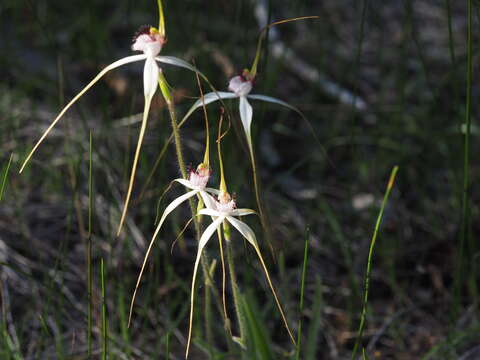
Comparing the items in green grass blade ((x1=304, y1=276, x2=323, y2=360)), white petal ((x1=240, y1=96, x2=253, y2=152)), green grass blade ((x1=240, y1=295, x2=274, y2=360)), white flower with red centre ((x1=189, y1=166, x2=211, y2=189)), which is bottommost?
green grass blade ((x1=304, y1=276, x2=323, y2=360))

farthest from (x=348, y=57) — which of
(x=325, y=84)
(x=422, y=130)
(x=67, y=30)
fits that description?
(x=67, y=30)

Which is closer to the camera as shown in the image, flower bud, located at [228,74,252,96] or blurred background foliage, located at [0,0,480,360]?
flower bud, located at [228,74,252,96]

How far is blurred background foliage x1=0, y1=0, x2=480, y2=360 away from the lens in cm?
127

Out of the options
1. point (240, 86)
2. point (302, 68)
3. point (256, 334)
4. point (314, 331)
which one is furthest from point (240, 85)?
point (302, 68)

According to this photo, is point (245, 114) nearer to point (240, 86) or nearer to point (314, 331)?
point (240, 86)

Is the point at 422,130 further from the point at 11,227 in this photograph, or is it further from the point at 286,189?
the point at 11,227

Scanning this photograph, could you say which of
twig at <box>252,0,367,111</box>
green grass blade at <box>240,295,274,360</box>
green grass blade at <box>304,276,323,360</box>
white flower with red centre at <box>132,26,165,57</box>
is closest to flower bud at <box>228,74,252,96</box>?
white flower with red centre at <box>132,26,165,57</box>

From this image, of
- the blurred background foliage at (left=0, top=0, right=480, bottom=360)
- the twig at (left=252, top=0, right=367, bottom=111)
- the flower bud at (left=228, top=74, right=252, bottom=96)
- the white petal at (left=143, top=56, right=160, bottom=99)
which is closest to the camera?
the white petal at (left=143, top=56, right=160, bottom=99)

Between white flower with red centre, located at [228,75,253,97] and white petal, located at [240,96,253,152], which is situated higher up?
white flower with red centre, located at [228,75,253,97]

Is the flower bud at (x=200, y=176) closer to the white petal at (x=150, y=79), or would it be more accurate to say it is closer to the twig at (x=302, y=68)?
the white petal at (x=150, y=79)

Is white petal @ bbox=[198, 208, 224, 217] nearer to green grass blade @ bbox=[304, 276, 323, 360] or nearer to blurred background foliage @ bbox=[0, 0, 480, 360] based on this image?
blurred background foliage @ bbox=[0, 0, 480, 360]

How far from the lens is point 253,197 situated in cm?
140

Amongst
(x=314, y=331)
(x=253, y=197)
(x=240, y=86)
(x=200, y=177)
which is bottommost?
(x=314, y=331)

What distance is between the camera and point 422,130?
2018 millimetres
